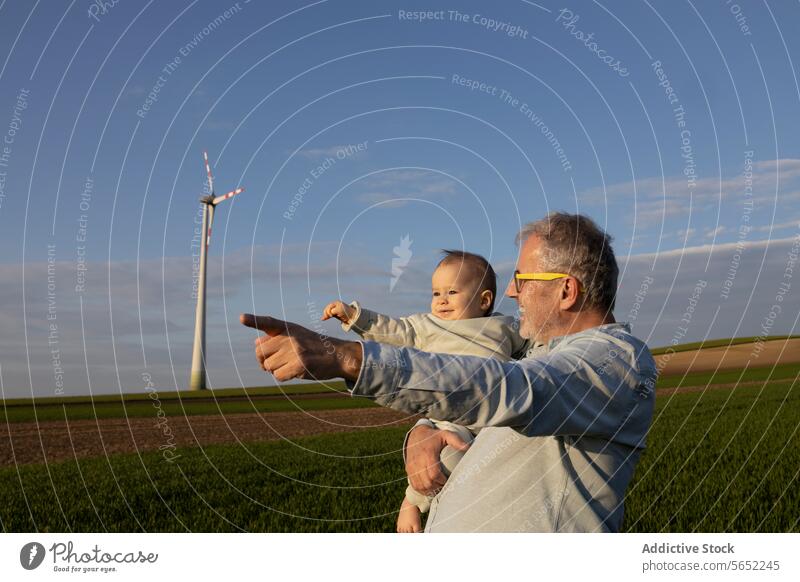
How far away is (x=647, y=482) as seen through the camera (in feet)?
50.6

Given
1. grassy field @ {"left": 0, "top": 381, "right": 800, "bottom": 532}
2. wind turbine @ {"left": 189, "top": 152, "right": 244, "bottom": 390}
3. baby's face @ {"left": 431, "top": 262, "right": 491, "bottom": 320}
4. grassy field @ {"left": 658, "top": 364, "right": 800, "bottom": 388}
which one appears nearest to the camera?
baby's face @ {"left": 431, "top": 262, "right": 491, "bottom": 320}

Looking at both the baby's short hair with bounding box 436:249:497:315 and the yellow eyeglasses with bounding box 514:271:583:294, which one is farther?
the baby's short hair with bounding box 436:249:497:315

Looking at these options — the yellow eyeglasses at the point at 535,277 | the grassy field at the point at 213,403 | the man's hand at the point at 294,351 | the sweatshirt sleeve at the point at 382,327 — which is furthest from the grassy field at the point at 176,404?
the man's hand at the point at 294,351

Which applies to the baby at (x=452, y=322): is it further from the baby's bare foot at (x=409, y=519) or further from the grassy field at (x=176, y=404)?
the grassy field at (x=176, y=404)

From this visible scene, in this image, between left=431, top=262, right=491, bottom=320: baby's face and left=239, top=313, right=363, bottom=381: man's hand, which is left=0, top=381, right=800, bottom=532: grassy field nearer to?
left=431, top=262, right=491, bottom=320: baby's face

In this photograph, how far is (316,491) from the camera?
49.8 feet

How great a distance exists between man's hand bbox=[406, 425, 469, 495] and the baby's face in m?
1.34

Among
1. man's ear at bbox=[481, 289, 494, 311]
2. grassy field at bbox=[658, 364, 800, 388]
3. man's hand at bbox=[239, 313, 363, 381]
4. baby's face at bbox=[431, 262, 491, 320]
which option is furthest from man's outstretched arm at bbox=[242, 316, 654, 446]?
grassy field at bbox=[658, 364, 800, 388]

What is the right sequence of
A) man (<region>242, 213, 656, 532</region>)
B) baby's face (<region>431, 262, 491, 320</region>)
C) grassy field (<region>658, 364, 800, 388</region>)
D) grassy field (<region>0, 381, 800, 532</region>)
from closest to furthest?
man (<region>242, 213, 656, 532</region>), baby's face (<region>431, 262, 491, 320</region>), grassy field (<region>0, 381, 800, 532</region>), grassy field (<region>658, 364, 800, 388</region>)

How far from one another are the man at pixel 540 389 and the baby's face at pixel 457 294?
1592 millimetres

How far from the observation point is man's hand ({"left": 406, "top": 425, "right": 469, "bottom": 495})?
574cm

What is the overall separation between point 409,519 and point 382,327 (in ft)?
5.72

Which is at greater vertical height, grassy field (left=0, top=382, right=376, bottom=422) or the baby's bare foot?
the baby's bare foot
